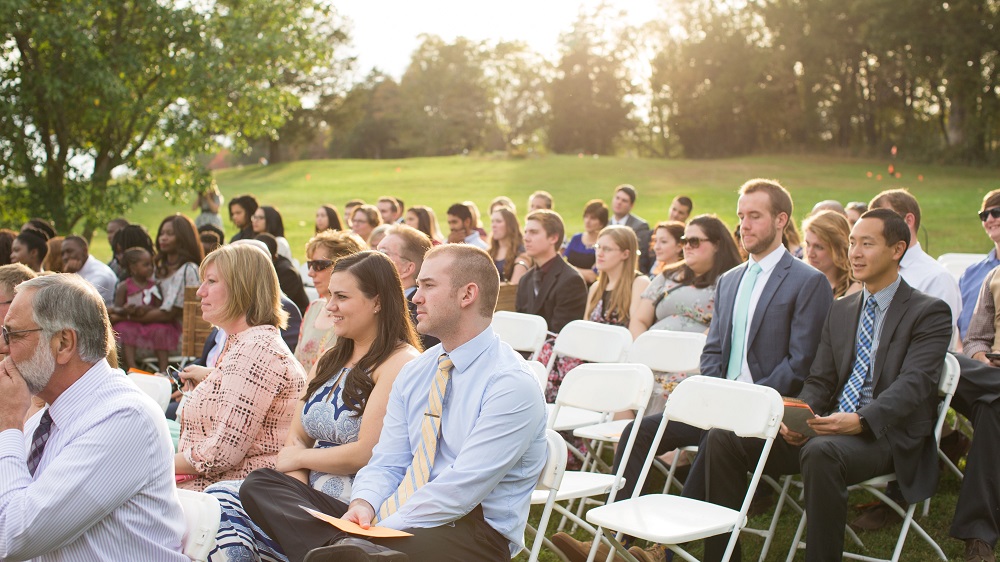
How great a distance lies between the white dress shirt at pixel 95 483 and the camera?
2820mm

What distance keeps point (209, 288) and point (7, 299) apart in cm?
106

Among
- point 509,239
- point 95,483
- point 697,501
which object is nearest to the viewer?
point 95,483

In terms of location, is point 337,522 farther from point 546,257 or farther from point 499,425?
point 546,257

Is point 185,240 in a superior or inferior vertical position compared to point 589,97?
inferior

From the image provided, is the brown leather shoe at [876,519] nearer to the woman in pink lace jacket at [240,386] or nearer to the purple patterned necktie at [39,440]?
the woman in pink lace jacket at [240,386]

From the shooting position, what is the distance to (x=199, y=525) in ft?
10.6

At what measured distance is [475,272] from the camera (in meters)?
3.68

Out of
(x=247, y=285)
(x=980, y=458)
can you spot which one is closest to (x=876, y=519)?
(x=980, y=458)

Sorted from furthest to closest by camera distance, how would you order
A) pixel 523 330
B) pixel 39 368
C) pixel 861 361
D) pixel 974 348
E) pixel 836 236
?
pixel 523 330
pixel 836 236
pixel 974 348
pixel 861 361
pixel 39 368

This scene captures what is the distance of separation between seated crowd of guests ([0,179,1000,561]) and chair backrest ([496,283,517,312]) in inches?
49.7

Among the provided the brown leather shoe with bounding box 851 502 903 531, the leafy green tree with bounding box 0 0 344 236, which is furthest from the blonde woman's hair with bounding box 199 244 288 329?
the leafy green tree with bounding box 0 0 344 236

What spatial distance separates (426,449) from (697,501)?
1727 mm

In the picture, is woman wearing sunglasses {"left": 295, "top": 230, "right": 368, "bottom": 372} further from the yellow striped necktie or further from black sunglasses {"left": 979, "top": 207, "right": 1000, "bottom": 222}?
black sunglasses {"left": 979, "top": 207, "right": 1000, "bottom": 222}

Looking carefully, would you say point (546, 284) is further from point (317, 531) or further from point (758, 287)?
point (317, 531)
